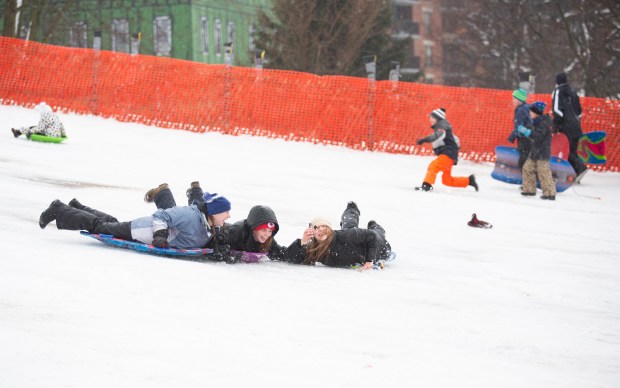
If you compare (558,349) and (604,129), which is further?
(604,129)

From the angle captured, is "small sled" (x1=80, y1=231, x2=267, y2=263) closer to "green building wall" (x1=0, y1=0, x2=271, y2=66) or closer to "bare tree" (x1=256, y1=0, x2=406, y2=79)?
"bare tree" (x1=256, y1=0, x2=406, y2=79)

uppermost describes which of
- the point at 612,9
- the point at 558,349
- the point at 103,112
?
the point at 612,9

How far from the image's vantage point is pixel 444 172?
51.9 ft

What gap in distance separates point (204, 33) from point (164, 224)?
3692 cm

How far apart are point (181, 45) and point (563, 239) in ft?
110

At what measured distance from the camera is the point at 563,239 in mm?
12164

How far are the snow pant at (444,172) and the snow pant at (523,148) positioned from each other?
1218mm

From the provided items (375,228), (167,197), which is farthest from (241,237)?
(375,228)

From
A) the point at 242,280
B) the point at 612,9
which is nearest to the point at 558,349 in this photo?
the point at 242,280

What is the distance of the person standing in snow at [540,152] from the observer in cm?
1567

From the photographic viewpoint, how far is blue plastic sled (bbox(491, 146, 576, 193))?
16.8 meters

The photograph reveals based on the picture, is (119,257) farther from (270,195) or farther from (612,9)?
(612,9)

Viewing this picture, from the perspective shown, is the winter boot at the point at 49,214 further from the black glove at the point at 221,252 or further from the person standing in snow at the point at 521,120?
the person standing in snow at the point at 521,120

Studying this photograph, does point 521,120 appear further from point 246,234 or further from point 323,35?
point 323,35
